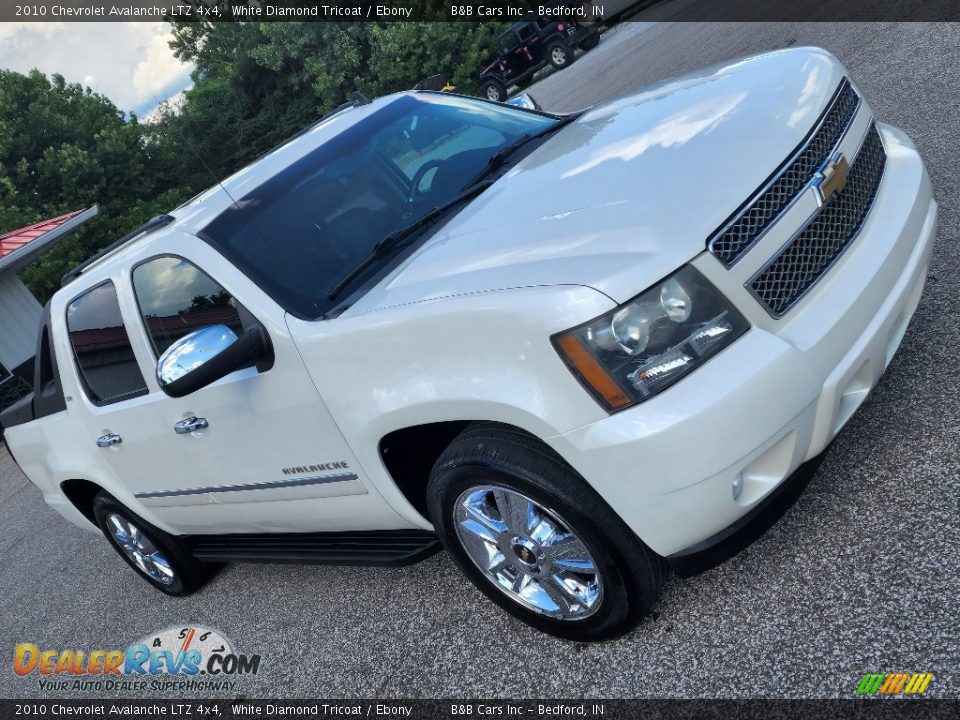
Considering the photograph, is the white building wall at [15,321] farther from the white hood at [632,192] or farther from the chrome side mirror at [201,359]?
the white hood at [632,192]

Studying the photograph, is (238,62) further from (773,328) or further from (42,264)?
(773,328)

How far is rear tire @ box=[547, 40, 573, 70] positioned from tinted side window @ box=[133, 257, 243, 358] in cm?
2437

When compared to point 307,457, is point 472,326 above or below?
above

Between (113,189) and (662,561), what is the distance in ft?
104

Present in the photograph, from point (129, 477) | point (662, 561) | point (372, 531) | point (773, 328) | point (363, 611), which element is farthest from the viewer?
point (129, 477)

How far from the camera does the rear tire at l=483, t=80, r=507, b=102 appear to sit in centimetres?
2652

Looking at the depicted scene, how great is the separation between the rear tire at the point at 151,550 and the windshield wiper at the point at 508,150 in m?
2.59

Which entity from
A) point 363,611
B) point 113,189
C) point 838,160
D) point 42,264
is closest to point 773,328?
point 838,160

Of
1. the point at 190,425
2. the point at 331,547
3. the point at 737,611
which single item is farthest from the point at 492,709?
the point at 190,425

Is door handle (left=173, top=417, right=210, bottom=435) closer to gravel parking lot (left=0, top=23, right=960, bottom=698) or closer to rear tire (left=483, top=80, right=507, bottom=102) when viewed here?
gravel parking lot (left=0, top=23, right=960, bottom=698)

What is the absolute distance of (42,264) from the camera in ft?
78.2

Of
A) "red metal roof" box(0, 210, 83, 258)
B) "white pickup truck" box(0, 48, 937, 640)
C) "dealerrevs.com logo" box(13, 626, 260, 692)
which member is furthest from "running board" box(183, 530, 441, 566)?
"red metal roof" box(0, 210, 83, 258)

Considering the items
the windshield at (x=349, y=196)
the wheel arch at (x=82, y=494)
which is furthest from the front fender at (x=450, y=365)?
the wheel arch at (x=82, y=494)

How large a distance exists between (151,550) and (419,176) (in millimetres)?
2670
